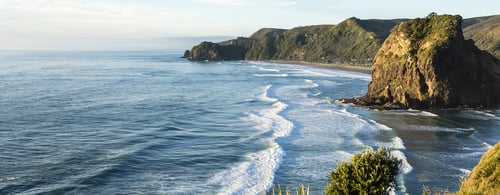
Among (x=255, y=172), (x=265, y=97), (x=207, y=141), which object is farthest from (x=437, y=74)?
(x=255, y=172)

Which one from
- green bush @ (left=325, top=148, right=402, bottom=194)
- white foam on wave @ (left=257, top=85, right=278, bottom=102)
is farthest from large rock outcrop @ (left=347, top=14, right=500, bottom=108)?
green bush @ (left=325, top=148, right=402, bottom=194)

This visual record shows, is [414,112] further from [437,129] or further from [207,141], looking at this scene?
[207,141]

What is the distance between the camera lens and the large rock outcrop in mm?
72938

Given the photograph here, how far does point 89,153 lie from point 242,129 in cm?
1878

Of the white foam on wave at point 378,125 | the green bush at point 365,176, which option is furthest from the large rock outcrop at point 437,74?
the green bush at point 365,176

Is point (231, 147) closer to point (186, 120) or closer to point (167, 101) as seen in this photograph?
point (186, 120)

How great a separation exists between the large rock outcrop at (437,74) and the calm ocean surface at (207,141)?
4.18 metres

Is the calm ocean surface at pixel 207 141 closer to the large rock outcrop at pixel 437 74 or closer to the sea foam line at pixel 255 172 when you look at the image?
the sea foam line at pixel 255 172

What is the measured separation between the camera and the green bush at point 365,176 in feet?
70.6

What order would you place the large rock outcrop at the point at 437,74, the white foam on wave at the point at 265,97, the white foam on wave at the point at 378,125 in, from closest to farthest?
1. the white foam on wave at the point at 378,125
2. the large rock outcrop at the point at 437,74
3. the white foam on wave at the point at 265,97

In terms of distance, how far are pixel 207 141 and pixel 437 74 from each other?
134 ft

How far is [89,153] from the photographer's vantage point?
136 feet

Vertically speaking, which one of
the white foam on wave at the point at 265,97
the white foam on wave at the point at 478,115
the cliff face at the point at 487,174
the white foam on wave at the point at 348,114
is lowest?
Answer: the white foam on wave at the point at 265,97

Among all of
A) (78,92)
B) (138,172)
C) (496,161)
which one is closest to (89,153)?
(138,172)
